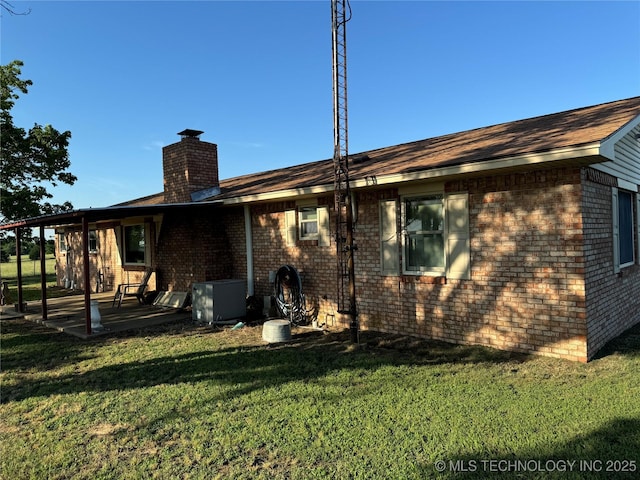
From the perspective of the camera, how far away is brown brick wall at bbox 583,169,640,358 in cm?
578

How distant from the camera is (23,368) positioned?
20.6 feet

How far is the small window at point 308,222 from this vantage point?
8.95m

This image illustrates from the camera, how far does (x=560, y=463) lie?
10.7 feet

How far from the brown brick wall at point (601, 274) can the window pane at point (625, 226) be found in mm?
318

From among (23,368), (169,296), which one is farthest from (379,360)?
(169,296)

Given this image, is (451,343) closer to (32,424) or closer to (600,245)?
(600,245)

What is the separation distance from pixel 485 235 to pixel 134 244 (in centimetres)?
1079

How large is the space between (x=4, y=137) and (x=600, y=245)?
18.7 m

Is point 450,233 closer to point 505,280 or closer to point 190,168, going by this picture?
point 505,280

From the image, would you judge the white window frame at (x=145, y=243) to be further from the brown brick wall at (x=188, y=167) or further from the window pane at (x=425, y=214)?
the window pane at (x=425, y=214)

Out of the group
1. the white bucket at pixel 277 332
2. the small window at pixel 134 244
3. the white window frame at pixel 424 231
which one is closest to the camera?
the white window frame at pixel 424 231

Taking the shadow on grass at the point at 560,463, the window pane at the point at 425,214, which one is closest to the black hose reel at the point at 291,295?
the window pane at the point at 425,214

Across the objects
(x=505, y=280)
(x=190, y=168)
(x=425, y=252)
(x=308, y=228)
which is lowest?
(x=505, y=280)

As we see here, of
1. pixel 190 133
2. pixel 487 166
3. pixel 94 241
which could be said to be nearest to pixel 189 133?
pixel 190 133
